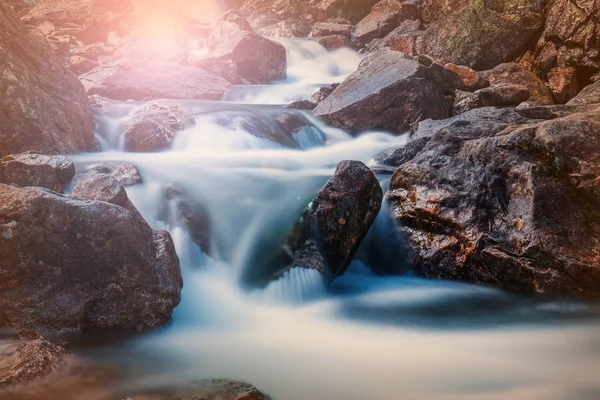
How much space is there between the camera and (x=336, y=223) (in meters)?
5.40

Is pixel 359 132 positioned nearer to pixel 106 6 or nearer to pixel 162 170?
pixel 162 170

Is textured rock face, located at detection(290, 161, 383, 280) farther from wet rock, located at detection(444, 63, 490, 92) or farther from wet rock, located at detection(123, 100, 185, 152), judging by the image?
wet rock, located at detection(444, 63, 490, 92)

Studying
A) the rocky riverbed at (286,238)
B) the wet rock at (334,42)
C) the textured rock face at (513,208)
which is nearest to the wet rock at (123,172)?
the rocky riverbed at (286,238)

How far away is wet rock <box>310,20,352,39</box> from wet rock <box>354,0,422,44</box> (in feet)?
2.06

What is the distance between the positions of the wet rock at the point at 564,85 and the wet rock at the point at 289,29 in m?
16.0

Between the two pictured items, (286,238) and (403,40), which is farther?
(403,40)

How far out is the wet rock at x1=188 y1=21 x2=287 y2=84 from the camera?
16250 millimetres

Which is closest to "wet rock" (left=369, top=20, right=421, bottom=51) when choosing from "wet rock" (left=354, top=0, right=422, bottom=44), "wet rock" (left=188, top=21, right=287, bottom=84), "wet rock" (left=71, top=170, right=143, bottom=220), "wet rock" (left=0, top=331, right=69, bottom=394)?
"wet rock" (left=354, top=0, right=422, bottom=44)

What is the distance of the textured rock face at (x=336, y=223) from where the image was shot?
5.38m

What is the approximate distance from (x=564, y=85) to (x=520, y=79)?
1046mm

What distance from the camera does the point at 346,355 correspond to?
149 inches

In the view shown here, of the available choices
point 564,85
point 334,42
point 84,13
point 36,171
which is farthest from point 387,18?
point 84,13

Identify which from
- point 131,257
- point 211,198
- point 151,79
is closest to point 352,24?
point 151,79

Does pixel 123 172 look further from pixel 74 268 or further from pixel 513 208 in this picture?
pixel 513 208
